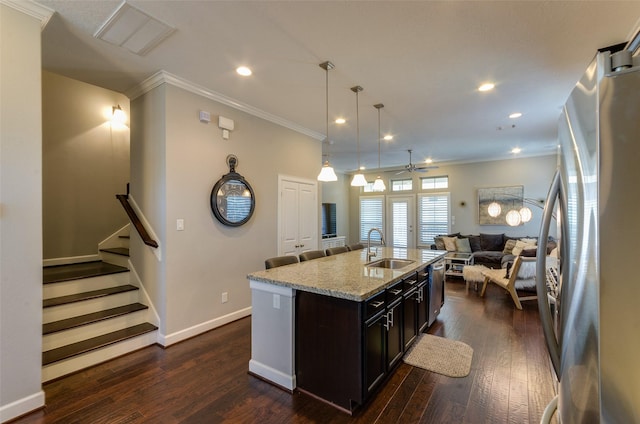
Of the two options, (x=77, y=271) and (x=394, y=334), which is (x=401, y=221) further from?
(x=77, y=271)

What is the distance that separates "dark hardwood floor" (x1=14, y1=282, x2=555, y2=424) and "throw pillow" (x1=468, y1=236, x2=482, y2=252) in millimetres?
4273

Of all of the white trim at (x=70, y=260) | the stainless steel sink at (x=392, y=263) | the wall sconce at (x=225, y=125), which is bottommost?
the white trim at (x=70, y=260)

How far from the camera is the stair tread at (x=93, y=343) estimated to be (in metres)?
2.52

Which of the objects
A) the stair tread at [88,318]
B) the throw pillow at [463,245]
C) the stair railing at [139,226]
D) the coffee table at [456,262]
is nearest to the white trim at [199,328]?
the stair tread at [88,318]

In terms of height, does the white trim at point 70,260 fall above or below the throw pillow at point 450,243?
above

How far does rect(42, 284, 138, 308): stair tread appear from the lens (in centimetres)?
287

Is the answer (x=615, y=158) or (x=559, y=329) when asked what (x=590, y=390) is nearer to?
(x=559, y=329)

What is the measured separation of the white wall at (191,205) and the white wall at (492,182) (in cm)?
598

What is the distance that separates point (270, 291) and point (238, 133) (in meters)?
2.38

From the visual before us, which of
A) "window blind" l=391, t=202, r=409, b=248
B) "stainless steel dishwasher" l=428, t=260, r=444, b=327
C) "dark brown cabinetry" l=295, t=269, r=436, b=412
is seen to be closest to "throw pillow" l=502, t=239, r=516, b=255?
"window blind" l=391, t=202, r=409, b=248

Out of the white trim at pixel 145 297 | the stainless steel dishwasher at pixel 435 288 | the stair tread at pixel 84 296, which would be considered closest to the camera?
the stair tread at pixel 84 296

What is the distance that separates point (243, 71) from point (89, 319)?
301cm

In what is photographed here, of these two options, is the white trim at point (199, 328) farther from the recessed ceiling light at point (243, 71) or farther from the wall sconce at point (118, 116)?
the wall sconce at point (118, 116)

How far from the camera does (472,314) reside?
4.06m
